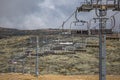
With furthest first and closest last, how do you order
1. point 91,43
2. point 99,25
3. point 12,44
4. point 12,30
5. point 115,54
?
1. point 12,30
2. point 12,44
3. point 91,43
4. point 115,54
5. point 99,25

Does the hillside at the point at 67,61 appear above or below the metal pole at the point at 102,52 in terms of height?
below

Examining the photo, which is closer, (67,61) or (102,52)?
(102,52)

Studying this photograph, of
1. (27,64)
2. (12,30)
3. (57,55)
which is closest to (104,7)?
(27,64)

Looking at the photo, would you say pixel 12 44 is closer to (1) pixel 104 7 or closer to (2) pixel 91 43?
(2) pixel 91 43

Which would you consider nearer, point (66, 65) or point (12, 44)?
point (66, 65)

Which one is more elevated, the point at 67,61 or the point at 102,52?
the point at 102,52

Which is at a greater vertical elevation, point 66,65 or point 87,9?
point 87,9

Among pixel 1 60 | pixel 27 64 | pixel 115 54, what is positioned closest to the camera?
pixel 27 64

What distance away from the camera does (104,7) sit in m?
33.4

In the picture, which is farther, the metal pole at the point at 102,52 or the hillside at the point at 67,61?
the hillside at the point at 67,61

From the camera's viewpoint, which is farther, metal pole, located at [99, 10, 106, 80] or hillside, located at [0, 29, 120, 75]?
hillside, located at [0, 29, 120, 75]

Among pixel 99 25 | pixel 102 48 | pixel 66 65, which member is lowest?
pixel 66 65

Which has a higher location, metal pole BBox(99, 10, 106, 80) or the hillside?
metal pole BBox(99, 10, 106, 80)

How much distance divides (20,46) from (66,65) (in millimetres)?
23802
